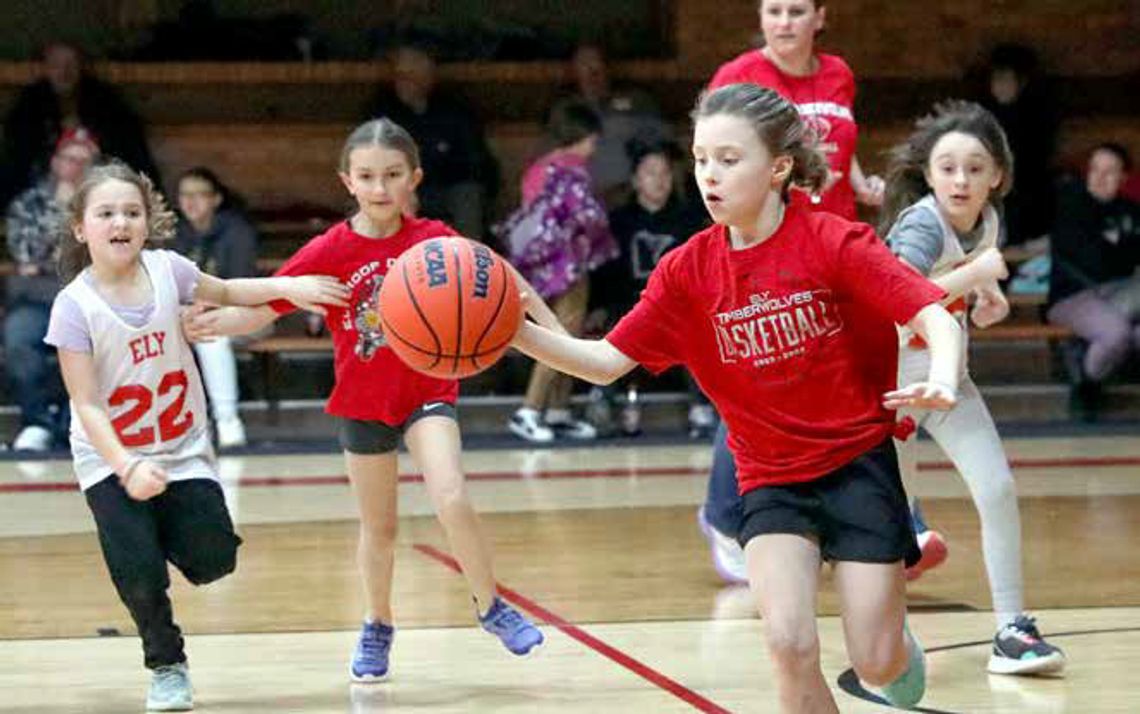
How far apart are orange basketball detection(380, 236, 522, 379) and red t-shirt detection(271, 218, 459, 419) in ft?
4.04

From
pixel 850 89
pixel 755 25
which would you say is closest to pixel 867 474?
pixel 850 89

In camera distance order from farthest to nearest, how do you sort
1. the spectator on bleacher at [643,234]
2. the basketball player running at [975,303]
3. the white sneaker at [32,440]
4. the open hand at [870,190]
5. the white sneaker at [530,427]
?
the spectator on bleacher at [643,234]
the white sneaker at [530,427]
the white sneaker at [32,440]
the open hand at [870,190]
the basketball player running at [975,303]

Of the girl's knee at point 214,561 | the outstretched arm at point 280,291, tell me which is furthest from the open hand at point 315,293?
the girl's knee at point 214,561

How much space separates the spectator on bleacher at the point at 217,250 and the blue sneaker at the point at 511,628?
5.65m

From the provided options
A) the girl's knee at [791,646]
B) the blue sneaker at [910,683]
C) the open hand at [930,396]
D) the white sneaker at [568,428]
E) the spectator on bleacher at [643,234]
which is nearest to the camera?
the open hand at [930,396]

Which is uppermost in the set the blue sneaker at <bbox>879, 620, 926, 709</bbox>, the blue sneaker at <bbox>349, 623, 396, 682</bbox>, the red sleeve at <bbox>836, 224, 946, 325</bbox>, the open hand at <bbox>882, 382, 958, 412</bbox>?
the red sleeve at <bbox>836, 224, 946, 325</bbox>

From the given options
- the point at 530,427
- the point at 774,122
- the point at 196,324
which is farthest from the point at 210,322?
the point at 530,427

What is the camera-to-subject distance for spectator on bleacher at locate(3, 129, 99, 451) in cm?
1121

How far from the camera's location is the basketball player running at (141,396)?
18.0ft

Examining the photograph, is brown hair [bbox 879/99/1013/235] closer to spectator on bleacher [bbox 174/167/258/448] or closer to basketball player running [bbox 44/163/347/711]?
basketball player running [bbox 44/163/347/711]

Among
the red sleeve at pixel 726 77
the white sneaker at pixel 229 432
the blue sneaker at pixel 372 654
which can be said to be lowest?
the white sneaker at pixel 229 432

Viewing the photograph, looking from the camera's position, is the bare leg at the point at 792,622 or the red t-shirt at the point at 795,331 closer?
the bare leg at the point at 792,622

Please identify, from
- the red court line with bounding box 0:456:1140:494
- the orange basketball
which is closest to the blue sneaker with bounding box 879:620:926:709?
the orange basketball

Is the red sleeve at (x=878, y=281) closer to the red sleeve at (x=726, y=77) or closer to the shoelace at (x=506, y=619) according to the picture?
the shoelace at (x=506, y=619)
